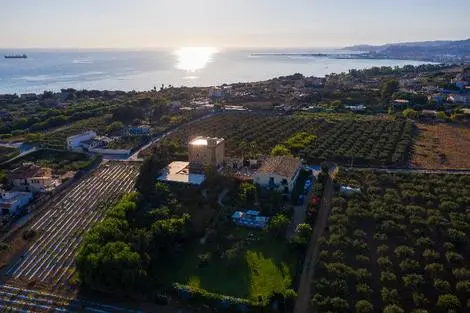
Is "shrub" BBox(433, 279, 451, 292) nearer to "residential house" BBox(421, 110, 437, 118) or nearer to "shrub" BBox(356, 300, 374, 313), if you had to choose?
"shrub" BBox(356, 300, 374, 313)

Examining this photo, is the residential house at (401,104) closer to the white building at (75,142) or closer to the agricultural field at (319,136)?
the agricultural field at (319,136)

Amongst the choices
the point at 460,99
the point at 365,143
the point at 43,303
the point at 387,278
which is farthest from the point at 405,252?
the point at 460,99

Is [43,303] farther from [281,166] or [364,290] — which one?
[281,166]

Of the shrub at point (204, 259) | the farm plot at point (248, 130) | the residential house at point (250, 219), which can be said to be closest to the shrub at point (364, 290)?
the residential house at point (250, 219)

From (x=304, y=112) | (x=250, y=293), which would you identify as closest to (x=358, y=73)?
(x=304, y=112)

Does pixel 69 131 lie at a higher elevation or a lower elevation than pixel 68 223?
higher

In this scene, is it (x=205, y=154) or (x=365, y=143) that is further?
(x=365, y=143)
